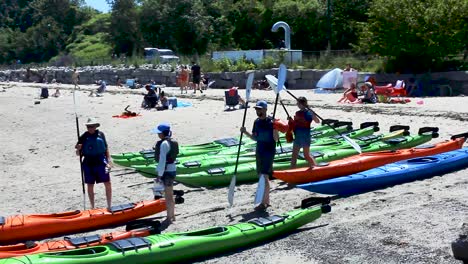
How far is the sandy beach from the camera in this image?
6477mm

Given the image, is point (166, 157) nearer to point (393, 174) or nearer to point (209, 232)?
point (209, 232)

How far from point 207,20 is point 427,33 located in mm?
20018

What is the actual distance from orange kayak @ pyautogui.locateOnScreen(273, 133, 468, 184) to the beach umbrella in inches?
476

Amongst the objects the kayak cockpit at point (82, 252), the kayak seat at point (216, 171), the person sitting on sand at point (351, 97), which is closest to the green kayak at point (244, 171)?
the kayak seat at point (216, 171)

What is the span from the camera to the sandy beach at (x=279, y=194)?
21.2 feet

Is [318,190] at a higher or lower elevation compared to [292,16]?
lower

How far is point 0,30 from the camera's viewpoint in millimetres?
68375

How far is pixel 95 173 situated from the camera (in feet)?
26.8

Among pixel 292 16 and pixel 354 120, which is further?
pixel 292 16

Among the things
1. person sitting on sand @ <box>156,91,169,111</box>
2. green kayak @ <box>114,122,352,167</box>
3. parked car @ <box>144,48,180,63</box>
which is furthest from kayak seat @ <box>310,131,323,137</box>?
parked car @ <box>144,48,180,63</box>

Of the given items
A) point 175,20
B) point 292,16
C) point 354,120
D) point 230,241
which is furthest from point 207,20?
point 230,241

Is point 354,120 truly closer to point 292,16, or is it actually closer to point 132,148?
point 132,148

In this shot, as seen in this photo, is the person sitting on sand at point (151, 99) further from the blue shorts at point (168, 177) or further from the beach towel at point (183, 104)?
the blue shorts at point (168, 177)

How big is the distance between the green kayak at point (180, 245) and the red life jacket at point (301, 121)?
2.42 metres
